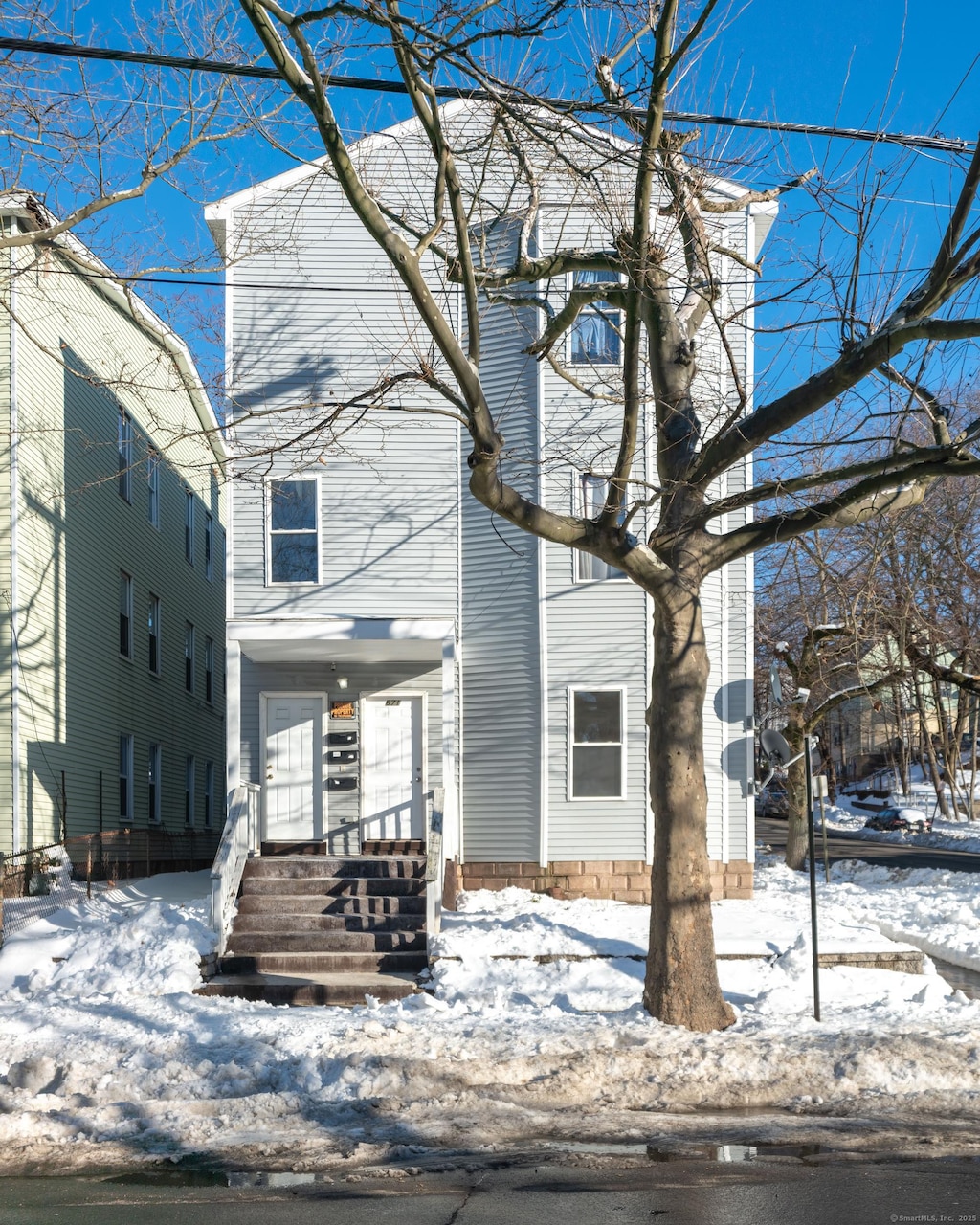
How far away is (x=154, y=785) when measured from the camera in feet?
80.1

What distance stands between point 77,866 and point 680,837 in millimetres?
12398

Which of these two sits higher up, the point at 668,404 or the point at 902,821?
the point at 668,404

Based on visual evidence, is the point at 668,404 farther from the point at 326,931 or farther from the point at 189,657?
the point at 189,657

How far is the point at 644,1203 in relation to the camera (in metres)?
6.12

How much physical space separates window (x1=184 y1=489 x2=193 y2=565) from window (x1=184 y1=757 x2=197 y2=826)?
4474 millimetres

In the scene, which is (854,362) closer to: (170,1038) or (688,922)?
(688,922)

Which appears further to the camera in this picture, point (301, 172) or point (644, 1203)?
point (301, 172)

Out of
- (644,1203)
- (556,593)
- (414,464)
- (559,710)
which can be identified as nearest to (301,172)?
(414,464)

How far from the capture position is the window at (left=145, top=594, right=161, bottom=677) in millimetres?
24750

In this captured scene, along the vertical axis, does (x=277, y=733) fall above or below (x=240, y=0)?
below

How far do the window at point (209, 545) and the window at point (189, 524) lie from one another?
1482 mm

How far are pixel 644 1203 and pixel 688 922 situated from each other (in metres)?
4.26

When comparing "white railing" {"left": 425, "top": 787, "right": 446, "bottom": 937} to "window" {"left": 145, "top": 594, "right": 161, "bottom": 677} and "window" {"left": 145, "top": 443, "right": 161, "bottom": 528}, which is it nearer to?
"window" {"left": 145, "top": 594, "right": 161, "bottom": 677}

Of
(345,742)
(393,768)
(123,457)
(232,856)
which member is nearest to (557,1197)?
(232,856)
